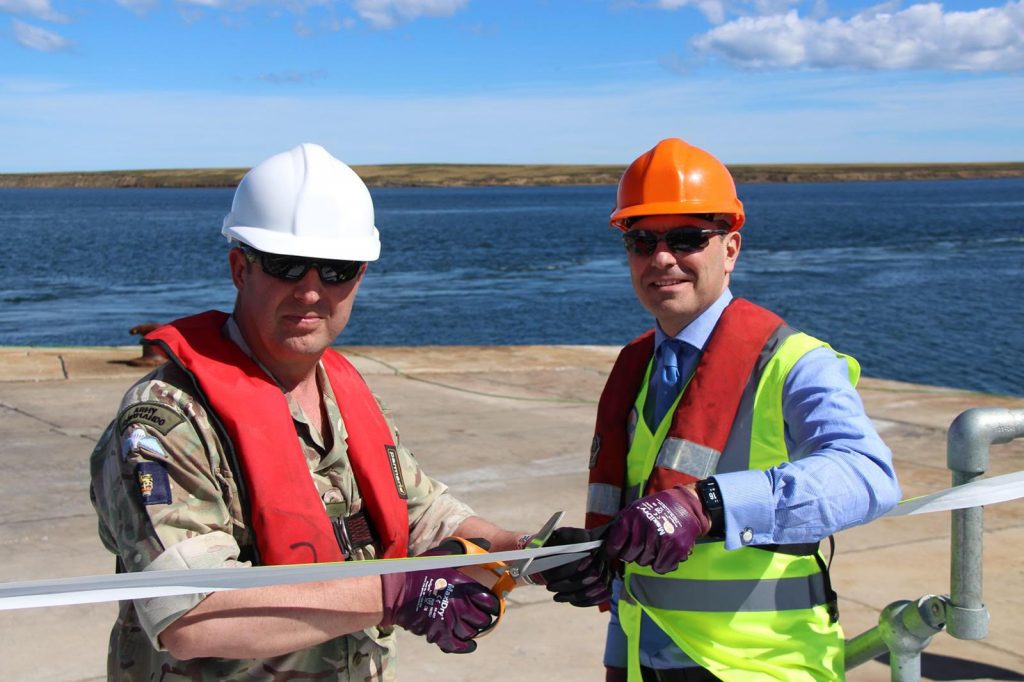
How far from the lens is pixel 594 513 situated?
111 inches

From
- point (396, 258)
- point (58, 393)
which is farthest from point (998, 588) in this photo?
point (396, 258)

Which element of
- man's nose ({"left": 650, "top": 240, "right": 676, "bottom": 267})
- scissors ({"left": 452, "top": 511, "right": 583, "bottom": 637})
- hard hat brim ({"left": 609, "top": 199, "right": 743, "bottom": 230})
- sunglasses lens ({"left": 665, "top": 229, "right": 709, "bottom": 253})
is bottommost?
scissors ({"left": 452, "top": 511, "right": 583, "bottom": 637})

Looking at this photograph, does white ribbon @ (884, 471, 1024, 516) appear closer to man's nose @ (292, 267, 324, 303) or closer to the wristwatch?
the wristwatch

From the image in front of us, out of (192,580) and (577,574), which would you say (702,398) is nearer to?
(577,574)

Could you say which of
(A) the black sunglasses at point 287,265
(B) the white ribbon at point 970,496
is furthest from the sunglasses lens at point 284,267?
(B) the white ribbon at point 970,496

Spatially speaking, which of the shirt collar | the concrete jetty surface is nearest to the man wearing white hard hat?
the shirt collar

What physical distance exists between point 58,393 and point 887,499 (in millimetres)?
9344

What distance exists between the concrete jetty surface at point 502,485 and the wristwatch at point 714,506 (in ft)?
8.08

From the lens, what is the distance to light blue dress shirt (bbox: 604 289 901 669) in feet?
7.48

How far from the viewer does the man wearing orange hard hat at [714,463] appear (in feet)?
7.54

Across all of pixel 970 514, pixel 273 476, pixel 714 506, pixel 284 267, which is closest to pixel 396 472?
pixel 273 476

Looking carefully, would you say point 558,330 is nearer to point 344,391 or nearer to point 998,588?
point 998,588

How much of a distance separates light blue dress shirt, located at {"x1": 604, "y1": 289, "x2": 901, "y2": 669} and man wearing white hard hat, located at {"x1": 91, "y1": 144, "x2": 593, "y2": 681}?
548 mm

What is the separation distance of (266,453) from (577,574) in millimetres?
760
